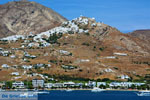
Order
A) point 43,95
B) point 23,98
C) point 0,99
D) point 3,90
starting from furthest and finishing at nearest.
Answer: point 3,90 < point 43,95 < point 23,98 < point 0,99

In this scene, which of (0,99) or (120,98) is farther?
(120,98)

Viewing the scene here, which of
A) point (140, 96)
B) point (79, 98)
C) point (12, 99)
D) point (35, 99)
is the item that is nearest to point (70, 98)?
point (79, 98)

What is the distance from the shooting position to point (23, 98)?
164m

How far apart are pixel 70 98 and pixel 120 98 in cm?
2032

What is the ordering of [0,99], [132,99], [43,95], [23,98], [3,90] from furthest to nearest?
[3,90] < [43,95] < [132,99] < [23,98] < [0,99]

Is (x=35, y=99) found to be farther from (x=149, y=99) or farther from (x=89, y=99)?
(x=149, y=99)

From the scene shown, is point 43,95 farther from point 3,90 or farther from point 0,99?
point 0,99

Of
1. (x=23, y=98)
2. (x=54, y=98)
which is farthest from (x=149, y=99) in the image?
(x=23, y=98)

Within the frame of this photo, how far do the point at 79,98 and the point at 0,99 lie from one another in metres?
34.0

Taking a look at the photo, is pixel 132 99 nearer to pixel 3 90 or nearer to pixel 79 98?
pixel 79 98

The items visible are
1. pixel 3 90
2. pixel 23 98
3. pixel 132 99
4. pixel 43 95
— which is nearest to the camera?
pixel 23 98

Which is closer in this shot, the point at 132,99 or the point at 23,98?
the point at 23,98

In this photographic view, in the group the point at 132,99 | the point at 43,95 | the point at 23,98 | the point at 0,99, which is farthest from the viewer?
the point at 43,95

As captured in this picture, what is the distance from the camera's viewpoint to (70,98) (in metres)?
173
